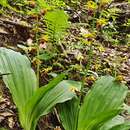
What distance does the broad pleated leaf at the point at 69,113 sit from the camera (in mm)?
2199

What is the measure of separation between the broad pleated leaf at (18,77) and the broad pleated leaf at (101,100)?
1.19 feet

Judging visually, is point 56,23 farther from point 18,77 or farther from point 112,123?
point 112,123

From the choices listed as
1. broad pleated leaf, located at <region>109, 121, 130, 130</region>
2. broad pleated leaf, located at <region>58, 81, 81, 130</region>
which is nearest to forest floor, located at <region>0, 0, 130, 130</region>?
broad pleated leaf, located at <region>58, 81, 81, 130</region>

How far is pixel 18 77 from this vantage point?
→ 2.17 meters

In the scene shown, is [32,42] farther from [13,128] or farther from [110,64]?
[13,128]

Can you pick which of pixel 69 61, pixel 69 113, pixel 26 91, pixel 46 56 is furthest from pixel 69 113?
pixel 69 61

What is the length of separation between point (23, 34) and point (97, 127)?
1432 millimetres

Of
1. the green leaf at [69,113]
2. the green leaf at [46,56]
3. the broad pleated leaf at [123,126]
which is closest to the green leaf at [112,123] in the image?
the broad pleated leaf at [123,126]

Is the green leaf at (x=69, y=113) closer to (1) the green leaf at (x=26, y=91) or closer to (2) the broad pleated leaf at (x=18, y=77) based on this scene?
(1) the green leaf at (x=26, y=91)

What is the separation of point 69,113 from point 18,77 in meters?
0.41

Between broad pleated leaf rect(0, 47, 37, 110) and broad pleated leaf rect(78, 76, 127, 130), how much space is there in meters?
0.36

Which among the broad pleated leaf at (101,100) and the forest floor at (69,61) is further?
the forest floor at (69,61)

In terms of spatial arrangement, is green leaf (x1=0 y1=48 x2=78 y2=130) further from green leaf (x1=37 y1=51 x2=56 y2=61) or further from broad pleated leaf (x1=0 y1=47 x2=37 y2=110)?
green leaf (x1=37 y1=51 x2=56 y2=61)

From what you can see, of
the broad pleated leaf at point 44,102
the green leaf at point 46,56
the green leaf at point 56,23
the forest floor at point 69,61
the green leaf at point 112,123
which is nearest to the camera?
the broad pleated leaf at point 44,102
